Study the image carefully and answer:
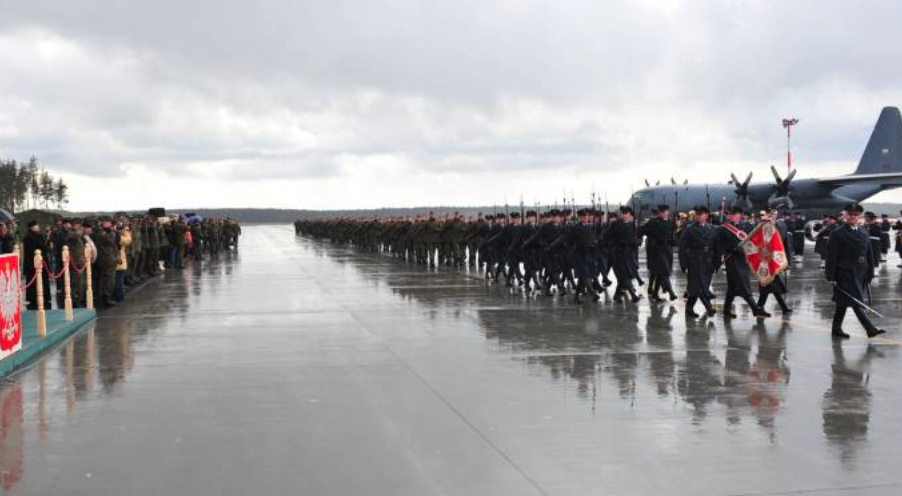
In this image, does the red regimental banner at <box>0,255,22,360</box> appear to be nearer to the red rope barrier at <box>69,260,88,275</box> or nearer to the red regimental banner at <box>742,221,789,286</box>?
the red rope barrier at <box>69,260,88,275</box>

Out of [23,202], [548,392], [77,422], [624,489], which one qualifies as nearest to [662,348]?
[548,392]

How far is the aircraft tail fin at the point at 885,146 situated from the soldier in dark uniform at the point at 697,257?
51549 mm

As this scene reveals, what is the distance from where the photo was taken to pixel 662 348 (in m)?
10.6

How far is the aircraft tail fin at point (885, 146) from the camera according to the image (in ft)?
196

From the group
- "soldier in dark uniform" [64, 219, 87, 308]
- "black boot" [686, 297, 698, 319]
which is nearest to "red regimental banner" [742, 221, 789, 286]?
"black boot" [686, 297, 698, 319]

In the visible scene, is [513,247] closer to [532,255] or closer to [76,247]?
[532,255]

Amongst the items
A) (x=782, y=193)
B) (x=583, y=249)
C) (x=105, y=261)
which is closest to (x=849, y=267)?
(x=583, y=249)

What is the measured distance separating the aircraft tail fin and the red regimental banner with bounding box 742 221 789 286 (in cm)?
5192

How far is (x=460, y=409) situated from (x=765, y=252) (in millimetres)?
8382

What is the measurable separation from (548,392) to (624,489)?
288 cm

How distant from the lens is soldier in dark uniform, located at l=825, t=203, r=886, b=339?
11.2 m

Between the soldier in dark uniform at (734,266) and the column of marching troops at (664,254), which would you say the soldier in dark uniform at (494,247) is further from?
the soldier in dark uniform at (734,266)

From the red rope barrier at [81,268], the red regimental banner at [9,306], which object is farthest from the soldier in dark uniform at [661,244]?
the red regimental banner at [9,306]

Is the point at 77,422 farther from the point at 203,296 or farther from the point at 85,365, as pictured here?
the point at 203,296
